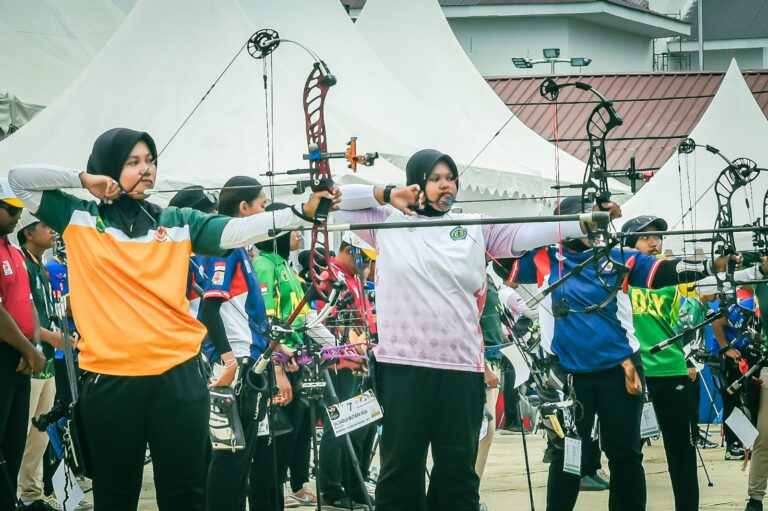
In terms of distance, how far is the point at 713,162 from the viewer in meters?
14.2

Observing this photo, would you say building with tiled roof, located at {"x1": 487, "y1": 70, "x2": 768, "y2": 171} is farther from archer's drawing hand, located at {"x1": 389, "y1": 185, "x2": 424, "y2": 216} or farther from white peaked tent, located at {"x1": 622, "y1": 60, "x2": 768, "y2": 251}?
archer's drawing hand, located at {"x1": 389, "y1": 185, "x2": 424, "y2": 216}

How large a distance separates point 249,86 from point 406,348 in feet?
19.1

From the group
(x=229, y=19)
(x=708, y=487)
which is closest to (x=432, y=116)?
(x=229, y=19)

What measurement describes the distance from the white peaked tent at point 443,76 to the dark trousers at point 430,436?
27.4 ft

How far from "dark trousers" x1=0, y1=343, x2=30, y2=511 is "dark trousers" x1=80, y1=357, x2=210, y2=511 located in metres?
1.67

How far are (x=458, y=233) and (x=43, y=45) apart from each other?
991cm

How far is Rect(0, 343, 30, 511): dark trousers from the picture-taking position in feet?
18.7

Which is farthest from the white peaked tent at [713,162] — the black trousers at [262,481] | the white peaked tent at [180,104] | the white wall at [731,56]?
the white wall at [731,56]

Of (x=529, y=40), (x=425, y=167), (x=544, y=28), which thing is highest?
(x=544, y=28)

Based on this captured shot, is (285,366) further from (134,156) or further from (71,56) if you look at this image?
(71,56)

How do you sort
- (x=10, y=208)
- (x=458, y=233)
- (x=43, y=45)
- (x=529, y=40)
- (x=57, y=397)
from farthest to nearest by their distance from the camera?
(x=529, y=40) < (x=43, y=45) < (x=57, y=397) < (x=10, y=208) < (x=458, y=233)

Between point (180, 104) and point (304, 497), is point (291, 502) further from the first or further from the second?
point (180, 104)

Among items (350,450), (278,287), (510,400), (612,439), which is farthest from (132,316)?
(510,400)

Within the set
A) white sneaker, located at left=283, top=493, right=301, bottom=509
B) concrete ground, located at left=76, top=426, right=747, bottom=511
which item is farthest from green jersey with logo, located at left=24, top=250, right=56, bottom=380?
white sneaker, located at left=283, top=493, right=301, bottom=509
